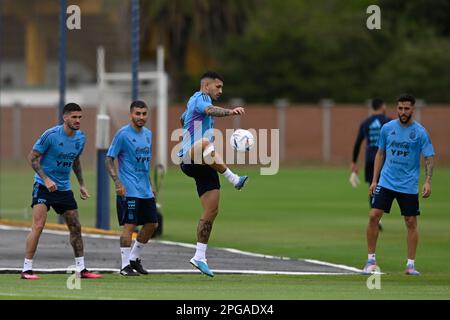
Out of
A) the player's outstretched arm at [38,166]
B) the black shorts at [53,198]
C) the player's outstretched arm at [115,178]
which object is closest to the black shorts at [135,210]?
the player's outstretched arm at [115,178]

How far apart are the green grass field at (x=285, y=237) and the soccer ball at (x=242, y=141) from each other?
60.9 inches

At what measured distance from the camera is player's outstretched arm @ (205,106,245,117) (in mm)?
15203

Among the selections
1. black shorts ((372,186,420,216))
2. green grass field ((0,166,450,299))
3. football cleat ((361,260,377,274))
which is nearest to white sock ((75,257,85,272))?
green grass field ((0,166,450,299))

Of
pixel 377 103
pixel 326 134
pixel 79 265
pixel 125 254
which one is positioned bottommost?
pixel 79 265

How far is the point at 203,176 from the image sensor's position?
16172 millimetres

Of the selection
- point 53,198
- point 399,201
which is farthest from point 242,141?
point 399,201

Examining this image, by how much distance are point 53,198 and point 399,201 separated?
4418 millimetres

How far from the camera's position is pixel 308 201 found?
3425 cm

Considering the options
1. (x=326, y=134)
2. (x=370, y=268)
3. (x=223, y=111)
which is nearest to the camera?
(x=223, y=111)

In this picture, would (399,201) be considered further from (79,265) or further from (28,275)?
(28,275)

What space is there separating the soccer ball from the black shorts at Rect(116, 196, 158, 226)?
145 cm

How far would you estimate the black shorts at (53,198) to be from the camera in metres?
16.0

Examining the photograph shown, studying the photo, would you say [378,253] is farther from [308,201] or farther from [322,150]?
[322,150]

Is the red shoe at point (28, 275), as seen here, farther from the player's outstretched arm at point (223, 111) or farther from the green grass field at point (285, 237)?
the player's outstretched arm at point (223, 111)
